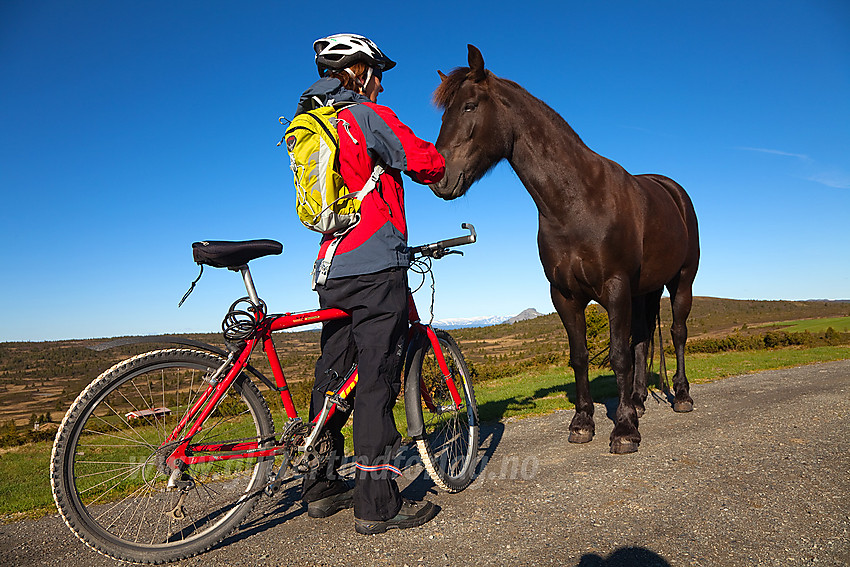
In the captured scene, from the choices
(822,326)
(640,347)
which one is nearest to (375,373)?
(640,347)

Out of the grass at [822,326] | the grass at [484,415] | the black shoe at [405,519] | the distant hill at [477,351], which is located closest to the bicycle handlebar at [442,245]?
the black shoe at [405,519]

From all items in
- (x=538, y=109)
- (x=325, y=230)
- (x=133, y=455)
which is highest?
(x=538, y=109)

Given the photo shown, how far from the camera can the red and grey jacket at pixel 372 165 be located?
2.98 metres

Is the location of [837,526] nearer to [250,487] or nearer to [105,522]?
[250,487]

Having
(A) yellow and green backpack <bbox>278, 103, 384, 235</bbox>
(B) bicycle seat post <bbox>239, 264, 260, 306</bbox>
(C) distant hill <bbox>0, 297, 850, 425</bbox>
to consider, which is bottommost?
(C) distant hill <bbox>0, 297, 850, 425</bbox>

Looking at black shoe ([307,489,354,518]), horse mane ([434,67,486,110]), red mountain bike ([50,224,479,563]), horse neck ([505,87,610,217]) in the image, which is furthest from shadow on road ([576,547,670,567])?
horse mane ([434,67,486,110])

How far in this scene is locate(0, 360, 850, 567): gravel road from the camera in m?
2.46

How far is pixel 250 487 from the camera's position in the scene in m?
3.06

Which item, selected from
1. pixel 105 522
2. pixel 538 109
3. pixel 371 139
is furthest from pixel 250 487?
pixel 538 109

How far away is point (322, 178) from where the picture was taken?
9.47 feet

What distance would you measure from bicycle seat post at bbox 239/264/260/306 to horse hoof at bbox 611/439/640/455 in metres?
3.15

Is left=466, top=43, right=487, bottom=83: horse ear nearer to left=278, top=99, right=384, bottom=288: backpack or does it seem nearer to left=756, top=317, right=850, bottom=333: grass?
left=278, top=99, right=384, bottom=288: backpack

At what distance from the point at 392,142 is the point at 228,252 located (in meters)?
1.18

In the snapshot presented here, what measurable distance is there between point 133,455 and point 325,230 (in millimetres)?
1687
